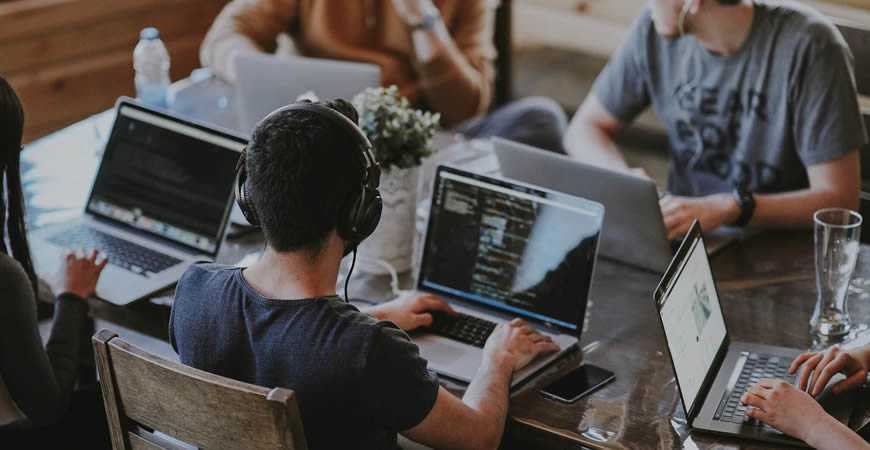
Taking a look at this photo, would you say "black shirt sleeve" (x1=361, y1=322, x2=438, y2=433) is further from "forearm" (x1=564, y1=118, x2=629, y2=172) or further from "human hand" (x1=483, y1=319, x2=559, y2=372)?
"forearm" (x1=564, y1=118, x2=629, y2=172)

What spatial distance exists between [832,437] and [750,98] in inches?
42.5

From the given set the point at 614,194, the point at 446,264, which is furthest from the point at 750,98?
the point at 446,264

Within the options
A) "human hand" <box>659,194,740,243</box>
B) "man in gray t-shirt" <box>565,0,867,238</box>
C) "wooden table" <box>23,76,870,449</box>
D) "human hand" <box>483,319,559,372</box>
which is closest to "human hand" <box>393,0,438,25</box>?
"man in gray t-shirt" <box>565,0,867,238</box>

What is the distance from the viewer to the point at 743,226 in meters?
2.26

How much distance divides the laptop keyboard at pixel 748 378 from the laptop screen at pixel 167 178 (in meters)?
0.99

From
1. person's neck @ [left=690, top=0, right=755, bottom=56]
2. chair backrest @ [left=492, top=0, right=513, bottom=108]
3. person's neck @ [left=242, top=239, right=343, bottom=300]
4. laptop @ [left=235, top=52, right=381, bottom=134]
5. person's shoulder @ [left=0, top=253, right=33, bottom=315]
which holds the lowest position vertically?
chair backrest @ [left=492, top=0, right=513, bottom=108]

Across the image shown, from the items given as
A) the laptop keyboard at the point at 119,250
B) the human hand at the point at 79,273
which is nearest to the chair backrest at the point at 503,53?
the laptop keyboard at the point at 119,250

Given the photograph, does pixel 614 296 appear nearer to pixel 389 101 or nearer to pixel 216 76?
pixel 389 101

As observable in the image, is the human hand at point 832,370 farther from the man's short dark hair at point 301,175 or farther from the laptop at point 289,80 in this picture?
the laptop at point 289,80

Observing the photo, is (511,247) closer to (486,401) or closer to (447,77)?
(486,401)

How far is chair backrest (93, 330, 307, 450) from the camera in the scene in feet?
4.49

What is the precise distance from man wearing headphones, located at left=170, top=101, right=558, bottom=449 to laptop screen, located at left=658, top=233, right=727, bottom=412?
303 mm

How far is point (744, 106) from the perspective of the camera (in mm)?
2480

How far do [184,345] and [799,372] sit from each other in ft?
3.02
